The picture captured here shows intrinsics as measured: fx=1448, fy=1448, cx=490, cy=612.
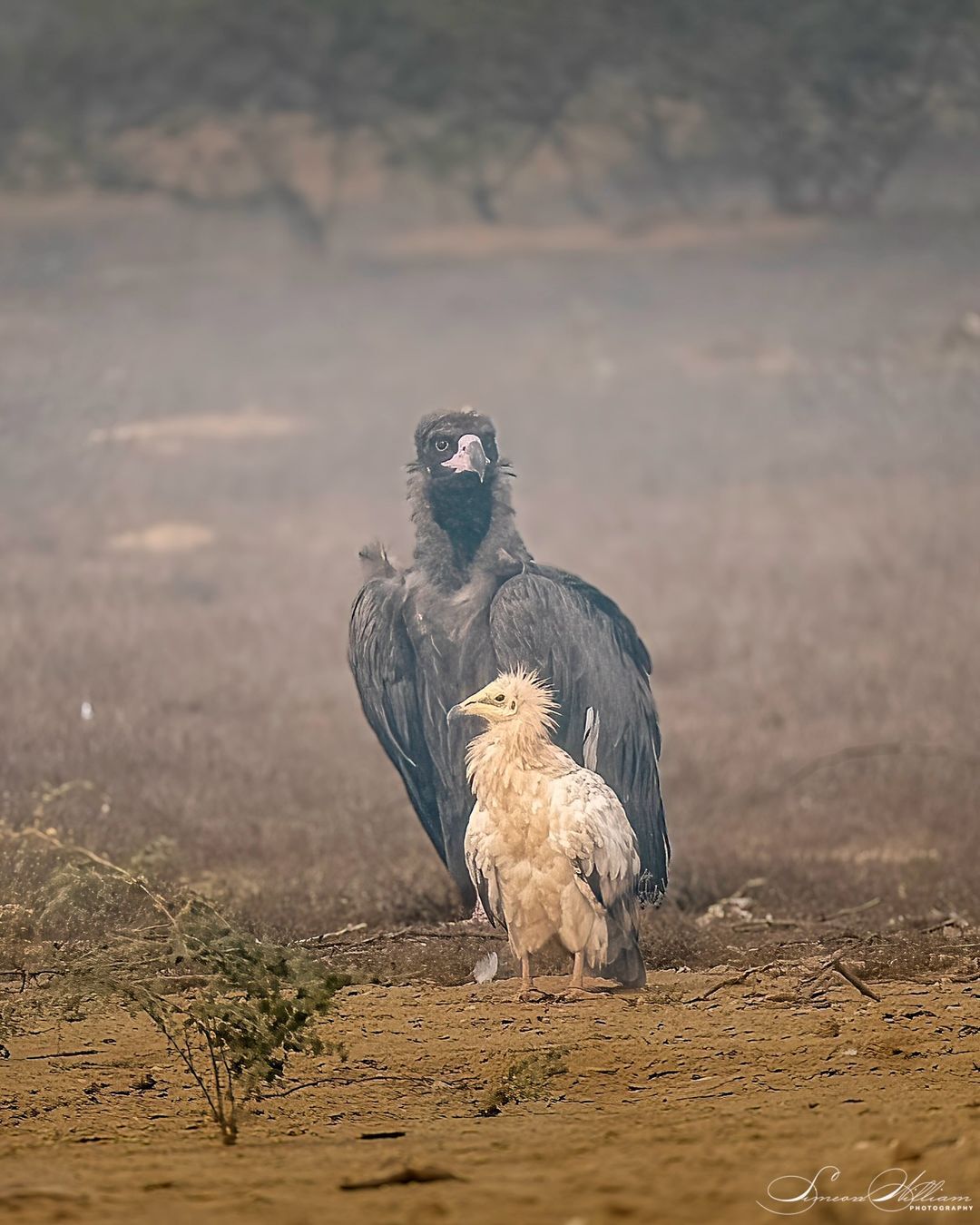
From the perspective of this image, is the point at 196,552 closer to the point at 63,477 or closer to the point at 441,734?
the point at 63,477

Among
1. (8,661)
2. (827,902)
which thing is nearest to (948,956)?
(827,902)

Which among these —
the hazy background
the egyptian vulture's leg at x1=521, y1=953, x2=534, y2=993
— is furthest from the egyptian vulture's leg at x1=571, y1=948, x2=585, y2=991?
the hazy background

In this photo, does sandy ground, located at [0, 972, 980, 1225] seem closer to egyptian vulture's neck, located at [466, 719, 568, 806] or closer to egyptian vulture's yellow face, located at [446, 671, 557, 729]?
egyptian vulture's neck, located at [466, 719, 568, 806]

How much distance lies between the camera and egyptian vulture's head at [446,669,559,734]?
441 centimetres

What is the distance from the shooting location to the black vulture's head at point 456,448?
469 cm

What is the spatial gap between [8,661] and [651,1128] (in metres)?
3.31

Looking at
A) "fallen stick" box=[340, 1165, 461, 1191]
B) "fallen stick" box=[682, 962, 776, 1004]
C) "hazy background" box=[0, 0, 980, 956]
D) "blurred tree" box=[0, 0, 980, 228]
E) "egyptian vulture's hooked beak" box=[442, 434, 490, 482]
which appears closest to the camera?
"fallen stick" box=[340, 1165, 461, 1191]

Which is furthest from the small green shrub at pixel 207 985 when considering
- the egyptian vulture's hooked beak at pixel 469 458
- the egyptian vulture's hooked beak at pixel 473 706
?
the egyptian vulture's hooked beak at pixel 469 458

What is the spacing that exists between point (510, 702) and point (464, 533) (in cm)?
64

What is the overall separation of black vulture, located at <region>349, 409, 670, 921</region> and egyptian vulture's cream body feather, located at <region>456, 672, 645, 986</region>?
19cm

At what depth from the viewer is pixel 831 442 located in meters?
6.21
